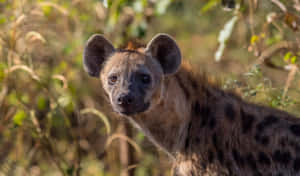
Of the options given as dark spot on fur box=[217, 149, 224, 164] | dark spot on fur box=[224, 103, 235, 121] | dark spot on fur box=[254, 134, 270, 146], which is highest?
dark spot on fur box=[224, 103, 235, 121]

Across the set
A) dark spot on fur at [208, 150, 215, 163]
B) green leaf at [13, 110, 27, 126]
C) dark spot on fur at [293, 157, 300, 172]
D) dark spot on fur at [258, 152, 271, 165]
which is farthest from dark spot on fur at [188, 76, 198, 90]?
green leaf at [13, 110, 27, 126]

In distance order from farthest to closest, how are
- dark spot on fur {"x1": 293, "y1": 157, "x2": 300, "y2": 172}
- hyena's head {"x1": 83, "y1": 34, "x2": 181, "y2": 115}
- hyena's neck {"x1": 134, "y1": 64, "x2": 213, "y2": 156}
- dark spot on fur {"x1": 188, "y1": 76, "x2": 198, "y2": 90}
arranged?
dark spot on fur {"x1": 188, "y1": 76, "x2": 198, "y2": 90}, hyena's neck {"x1": 134, "y1": 64, "x2": 213, "y2": 156}, hyena's head {"x1": 83, "y1": 34, "x2": 181, "y2": 115}, dark spot on fur {"x1": 293, "y1": 157, "x2": 300, "y2": 172}

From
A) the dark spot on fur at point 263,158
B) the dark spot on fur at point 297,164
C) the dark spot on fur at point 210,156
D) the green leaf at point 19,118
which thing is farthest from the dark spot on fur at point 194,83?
the green leaf at point 19,118

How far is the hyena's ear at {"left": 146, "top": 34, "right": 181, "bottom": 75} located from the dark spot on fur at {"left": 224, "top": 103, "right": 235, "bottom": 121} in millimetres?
378

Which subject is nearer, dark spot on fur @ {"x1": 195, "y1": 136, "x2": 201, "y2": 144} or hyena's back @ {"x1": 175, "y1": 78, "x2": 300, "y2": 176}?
hyena's back @ {"x1": 175, "y1": 78, "x2": 300, "y2": 176}

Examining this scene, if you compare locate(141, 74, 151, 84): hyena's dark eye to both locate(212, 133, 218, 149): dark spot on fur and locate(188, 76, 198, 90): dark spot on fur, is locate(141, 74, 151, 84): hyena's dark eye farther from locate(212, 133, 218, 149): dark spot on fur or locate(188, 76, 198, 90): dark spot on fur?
locate(212, 133, 218, 149): dark spot on fur

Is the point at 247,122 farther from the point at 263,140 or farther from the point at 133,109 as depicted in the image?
the point at 133,109

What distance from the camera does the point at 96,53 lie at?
2.76 metres

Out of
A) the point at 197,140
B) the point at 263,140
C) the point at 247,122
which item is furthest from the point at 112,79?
the point at 263,140

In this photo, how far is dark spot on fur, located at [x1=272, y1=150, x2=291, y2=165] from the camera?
2402 mm

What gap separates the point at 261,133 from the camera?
97.7 inches

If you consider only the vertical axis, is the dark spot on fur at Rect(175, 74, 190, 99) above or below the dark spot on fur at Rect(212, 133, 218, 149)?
above

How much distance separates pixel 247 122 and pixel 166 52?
63 centimetres

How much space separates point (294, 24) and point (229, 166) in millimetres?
1090
